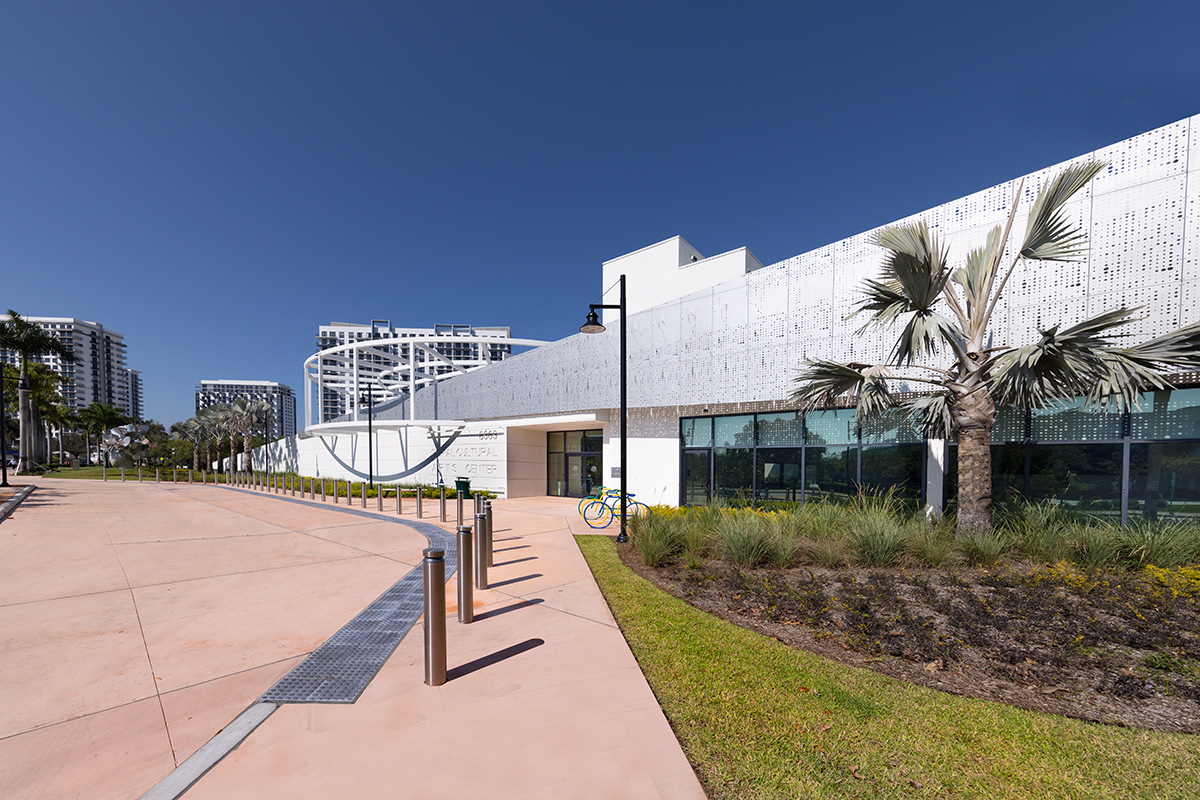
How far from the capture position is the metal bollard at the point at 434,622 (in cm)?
380

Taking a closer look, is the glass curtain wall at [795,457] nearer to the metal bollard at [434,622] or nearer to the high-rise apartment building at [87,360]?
the metal bollard at [434,622]

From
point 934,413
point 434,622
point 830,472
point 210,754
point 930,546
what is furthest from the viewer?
point 830,472

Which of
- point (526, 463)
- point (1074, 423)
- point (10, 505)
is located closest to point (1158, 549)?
point (1074, 423)

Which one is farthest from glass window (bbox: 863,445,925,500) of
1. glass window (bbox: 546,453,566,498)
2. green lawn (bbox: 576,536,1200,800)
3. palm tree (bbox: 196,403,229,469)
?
palm tree (bbox: 196,403,229,469)

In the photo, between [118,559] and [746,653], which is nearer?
[746,653]

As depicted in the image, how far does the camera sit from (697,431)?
15.9 m

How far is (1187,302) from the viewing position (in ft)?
26.3

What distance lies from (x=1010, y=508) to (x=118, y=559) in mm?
16995

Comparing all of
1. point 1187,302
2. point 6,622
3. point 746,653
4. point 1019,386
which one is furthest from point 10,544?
point 1187,302

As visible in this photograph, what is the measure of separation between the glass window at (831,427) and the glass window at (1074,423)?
352 centimetres

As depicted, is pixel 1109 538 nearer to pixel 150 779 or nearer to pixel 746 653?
pixel 746 653

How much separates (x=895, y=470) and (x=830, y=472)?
1.52 m

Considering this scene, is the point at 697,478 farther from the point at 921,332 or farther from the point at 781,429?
the point at 921,332

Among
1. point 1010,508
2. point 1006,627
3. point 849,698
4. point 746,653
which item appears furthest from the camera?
point 1010,508
